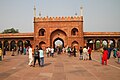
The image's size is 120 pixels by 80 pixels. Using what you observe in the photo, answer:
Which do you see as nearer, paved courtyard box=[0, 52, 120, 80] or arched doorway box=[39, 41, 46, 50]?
paved courtyard box=[0, 52, 120, 80]

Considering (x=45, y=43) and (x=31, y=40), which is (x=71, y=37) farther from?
(x=31, y=40)

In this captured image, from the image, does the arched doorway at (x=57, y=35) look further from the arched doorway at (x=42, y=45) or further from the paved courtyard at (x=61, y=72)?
the paved courtyard at (x=61, y=72)

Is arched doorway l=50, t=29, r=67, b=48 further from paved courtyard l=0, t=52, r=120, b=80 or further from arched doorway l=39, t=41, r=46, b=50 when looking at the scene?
paved courtyard l=0, t=52, r=120, b=80

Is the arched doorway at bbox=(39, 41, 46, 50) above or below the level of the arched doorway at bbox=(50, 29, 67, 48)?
below

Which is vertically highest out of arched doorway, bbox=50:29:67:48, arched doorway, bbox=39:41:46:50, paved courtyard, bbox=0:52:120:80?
arched doorway, bbox=50:29:67:48

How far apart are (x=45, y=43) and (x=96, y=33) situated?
11.2m

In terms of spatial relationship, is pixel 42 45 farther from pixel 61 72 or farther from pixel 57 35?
pixel 61 72

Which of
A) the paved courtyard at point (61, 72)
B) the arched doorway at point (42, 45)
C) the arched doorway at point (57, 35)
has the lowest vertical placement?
the paved courtyard at point (61, 72)

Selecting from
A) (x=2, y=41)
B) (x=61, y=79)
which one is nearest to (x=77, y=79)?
(x=61, y=79)

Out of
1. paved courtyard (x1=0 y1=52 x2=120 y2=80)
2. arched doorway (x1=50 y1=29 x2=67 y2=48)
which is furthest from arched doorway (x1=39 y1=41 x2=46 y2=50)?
paved courtyard (x1=0 y1=52 x2=120 y2=80)

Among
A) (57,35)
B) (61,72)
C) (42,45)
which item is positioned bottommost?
(61,72)

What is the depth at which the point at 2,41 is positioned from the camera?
163ft

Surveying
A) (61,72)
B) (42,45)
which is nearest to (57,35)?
(42,45)

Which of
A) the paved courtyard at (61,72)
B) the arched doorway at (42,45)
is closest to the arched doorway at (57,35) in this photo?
the arched doorway at (42,45)
